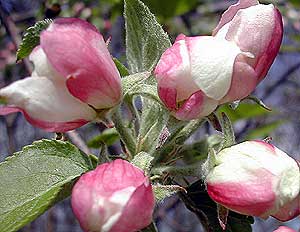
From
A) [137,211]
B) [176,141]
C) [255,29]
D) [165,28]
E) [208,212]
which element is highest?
[255,29]

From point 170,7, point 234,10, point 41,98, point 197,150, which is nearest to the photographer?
point 41,98

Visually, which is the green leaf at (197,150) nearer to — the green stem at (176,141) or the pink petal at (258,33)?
the green stem at (176,141)

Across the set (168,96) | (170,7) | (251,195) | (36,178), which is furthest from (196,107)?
(170,7)

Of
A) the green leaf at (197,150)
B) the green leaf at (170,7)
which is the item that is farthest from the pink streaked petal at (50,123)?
the green leaf at (170,7)

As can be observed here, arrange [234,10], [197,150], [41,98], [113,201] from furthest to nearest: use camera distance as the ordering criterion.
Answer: [197,150] < [234,10] < [41,98] < [113,201]

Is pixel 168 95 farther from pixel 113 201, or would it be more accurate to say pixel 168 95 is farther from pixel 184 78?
pixel 113 201

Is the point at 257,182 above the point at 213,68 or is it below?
below
